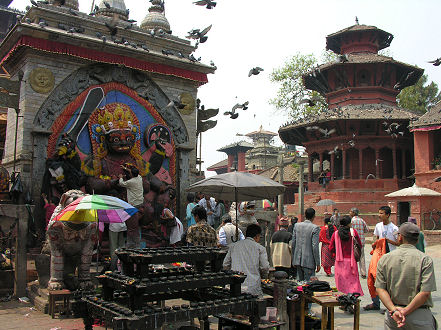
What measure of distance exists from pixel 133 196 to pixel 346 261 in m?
5.35


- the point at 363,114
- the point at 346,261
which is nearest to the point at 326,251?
the point at 346,261

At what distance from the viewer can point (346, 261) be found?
8688 millimetres

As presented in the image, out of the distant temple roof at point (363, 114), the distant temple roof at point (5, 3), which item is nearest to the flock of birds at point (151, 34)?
the distant temple roof at point (363, 114)

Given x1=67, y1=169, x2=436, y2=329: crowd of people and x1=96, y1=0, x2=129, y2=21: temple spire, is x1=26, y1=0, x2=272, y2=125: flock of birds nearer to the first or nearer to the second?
x1=96, y1=0, x2=129, y2=21: temple spire

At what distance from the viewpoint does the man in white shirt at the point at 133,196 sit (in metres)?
11.3

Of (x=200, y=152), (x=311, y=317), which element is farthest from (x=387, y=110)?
(x=311, y=317)

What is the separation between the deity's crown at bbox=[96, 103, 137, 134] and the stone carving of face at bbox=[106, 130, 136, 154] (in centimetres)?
17

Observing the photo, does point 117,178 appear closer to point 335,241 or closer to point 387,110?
point 335,241

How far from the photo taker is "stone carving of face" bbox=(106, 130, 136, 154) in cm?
1230

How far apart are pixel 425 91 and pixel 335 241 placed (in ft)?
137

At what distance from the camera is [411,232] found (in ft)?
15.6

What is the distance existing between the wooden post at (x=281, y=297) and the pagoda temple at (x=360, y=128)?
2164 centimetres

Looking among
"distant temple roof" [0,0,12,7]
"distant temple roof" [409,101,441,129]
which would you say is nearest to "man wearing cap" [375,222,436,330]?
"distant temple roof" [409,101,441,129]

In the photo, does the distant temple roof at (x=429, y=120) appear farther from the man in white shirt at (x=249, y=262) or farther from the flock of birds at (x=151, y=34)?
the man in white shirt at (x=249, y=262)
